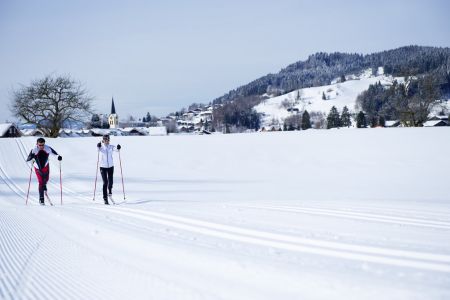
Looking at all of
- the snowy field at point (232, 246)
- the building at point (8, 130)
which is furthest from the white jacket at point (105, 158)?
the building at point (8, 130)

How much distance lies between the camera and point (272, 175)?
18.1m

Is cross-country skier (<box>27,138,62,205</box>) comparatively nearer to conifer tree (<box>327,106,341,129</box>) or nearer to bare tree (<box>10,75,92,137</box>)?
bare tree (<box>10,75,92,137</box>)

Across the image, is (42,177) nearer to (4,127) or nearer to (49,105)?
(49,105)

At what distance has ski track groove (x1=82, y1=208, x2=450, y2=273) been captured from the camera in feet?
14.4

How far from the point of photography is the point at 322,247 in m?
5.12

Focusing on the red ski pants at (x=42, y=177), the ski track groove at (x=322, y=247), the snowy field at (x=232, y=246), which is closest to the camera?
the snowy field at (x=232, y=246)

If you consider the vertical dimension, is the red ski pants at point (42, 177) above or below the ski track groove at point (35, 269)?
above

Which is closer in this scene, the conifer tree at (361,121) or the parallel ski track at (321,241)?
the parallel ski track at (321,241)

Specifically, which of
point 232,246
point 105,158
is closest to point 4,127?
point 105,158

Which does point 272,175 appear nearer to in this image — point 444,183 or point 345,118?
point 444,183

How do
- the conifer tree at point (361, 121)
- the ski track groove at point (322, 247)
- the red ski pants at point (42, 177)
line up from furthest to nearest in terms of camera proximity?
1. the conifer tree at point (361, 121)
2. the red ski pants at point (42, 177)
3. the ski track groove at point (322, 247)

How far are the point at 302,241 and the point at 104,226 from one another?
388 centimetres

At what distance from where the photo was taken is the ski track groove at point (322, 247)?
14.4 ft

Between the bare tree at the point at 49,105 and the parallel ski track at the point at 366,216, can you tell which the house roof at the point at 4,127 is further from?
the parallel ski track at the point at 366,216
